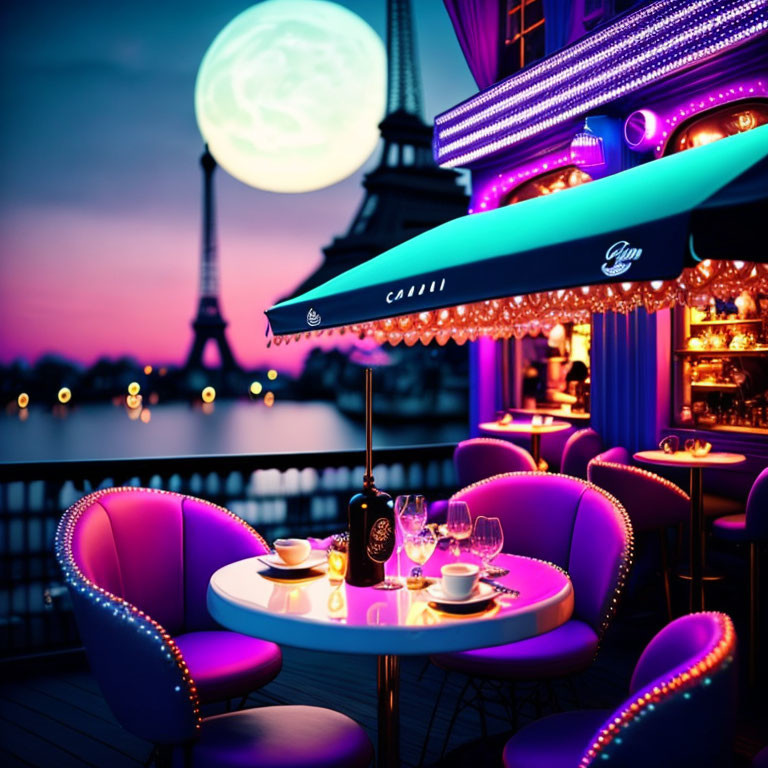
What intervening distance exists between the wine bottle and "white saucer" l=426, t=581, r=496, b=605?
155mm

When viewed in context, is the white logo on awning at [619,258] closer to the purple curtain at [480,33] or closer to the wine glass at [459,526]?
the wine glass at [459,526]

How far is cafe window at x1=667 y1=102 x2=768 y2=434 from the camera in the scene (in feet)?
17.6

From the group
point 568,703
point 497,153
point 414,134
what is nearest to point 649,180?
point 568,703

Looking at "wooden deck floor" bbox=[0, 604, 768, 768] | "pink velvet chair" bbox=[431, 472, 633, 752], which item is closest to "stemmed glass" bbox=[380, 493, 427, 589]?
"pink velvet chair" bbox=[431, 472, 633, 752]

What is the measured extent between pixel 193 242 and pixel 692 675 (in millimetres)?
17243

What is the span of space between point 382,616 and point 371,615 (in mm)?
26

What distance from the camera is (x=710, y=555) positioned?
5.13 m

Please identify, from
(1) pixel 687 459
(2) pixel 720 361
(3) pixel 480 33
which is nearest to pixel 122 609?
(1) pixel 687 459

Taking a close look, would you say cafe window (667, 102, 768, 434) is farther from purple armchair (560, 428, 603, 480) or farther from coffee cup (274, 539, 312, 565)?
coffee cup (274, 539, 312, 565)

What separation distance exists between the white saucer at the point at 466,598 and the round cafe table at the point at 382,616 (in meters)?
0.02

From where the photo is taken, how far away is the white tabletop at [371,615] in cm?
166

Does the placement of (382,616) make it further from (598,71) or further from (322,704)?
(598,71)

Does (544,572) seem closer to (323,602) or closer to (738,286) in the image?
(323,602)

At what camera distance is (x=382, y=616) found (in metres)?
1.74
